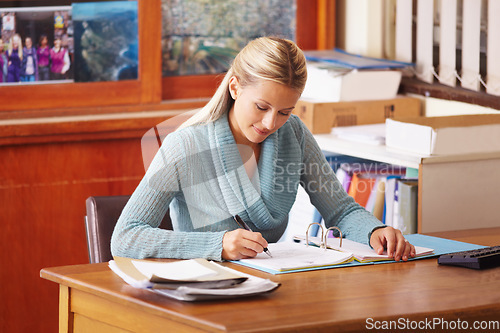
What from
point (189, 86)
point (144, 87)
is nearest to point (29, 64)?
point (144, 87)

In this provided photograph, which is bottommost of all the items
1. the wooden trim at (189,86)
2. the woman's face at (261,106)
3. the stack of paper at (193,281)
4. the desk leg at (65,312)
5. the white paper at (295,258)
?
the desk leg at (65,312)

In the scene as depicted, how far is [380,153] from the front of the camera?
2.63 m

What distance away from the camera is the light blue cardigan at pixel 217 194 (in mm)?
1895

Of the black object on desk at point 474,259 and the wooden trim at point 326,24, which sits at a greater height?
the wooden trim at point 326,24

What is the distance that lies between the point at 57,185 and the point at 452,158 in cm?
146

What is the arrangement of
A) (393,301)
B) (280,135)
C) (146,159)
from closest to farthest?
(393,301)
(280,135)
(146,159)

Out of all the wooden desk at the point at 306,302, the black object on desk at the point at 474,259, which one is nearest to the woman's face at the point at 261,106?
the wooden desk at the point at 306,302

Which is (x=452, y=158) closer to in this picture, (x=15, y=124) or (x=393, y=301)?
(x=393, y=301)

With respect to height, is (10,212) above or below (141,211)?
below

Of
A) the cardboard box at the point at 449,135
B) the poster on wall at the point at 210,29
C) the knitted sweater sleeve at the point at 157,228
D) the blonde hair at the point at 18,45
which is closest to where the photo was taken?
the knitted sweater sleeve at the point at 157,228

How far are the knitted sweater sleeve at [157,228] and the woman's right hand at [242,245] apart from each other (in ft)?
0.07

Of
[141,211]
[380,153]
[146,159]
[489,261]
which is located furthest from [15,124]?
[489,261]

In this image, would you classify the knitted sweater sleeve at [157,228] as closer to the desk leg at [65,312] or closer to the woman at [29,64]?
the desk leg at [65,312]

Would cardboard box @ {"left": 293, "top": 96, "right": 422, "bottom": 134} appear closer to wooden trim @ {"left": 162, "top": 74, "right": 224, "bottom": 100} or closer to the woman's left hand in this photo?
wooden trim @ {"left": 162, "top": 74, "right": 224, "bottom": 100}
